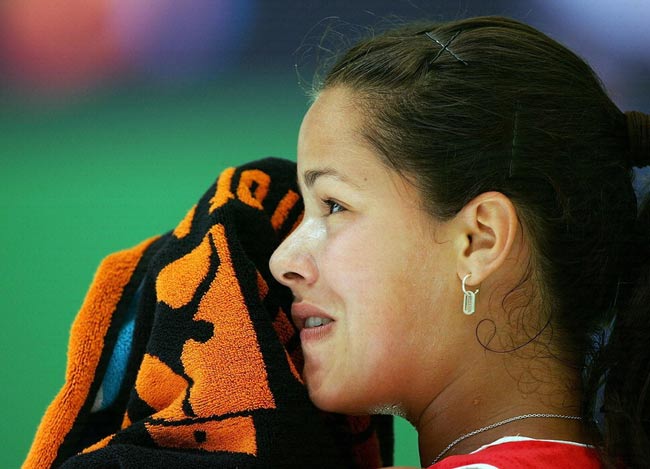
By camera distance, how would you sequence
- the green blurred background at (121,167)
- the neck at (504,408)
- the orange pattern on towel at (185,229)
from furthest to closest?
the green blurred background at (121,167), the orange pattern on towel at (185,229), the neck at (504,408)

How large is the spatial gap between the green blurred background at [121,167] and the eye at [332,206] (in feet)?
3.20

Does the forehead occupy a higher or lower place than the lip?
higher

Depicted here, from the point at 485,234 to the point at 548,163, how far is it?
0.09 m

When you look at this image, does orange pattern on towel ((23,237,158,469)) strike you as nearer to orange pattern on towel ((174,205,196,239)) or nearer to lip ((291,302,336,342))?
orange pattern on towel ((174,205,196,239))

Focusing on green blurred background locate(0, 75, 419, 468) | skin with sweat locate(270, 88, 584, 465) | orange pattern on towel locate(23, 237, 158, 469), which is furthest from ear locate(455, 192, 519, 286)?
green blurred background locate(0, 75, 419, 468)

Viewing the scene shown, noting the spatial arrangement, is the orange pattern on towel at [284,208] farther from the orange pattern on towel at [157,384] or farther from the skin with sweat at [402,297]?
the orange pattern on towel at [157,384]

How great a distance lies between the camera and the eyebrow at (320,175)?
83cm

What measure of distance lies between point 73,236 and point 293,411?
1.18 meters

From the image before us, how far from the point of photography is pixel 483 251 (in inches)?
31.7

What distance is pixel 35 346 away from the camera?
1787 millimetres

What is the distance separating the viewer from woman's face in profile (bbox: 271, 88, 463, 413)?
812mm

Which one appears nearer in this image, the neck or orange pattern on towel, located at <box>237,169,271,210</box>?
the neck

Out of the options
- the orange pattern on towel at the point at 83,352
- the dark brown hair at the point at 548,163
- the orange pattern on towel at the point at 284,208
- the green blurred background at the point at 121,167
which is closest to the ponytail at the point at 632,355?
the dark brown hair at the point at 548,163

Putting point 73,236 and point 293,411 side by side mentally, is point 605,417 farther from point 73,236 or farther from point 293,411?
point 73,236
